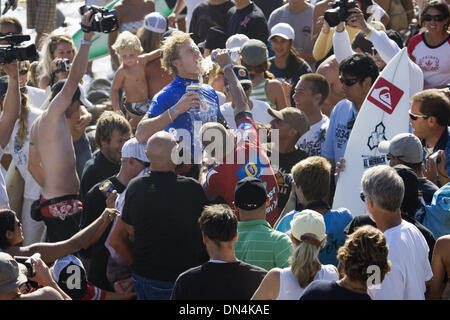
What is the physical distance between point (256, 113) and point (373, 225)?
102 inches

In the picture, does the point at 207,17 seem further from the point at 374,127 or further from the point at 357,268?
the point at 357,268

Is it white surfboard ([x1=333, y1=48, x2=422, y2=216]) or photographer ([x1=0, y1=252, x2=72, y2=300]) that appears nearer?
photographer ([x1=0, y1=252, x2=72, y2=300])

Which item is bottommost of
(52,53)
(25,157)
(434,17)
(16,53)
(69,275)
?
(25,157)

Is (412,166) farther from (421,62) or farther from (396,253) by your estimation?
(421,62)

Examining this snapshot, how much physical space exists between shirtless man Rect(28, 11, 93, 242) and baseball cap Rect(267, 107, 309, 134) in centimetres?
158

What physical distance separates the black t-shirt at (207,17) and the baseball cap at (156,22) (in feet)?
2.96

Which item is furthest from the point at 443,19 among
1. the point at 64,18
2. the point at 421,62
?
the point at 64,18

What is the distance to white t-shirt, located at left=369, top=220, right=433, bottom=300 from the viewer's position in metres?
3.99

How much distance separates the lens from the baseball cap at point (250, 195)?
455cm

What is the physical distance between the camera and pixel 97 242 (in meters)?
5.21

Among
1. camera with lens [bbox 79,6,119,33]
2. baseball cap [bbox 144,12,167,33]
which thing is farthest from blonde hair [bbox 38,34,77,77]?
camera with lens [bbox 79,6,119,33]

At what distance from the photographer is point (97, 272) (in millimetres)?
5293

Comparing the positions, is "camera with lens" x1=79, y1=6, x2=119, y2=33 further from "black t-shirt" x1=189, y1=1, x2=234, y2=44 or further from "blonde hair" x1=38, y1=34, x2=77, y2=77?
"black t-shirt" x1=189, y1=1, x2=234, y2=44

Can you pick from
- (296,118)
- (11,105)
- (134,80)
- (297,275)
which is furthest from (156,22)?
(297,275)
